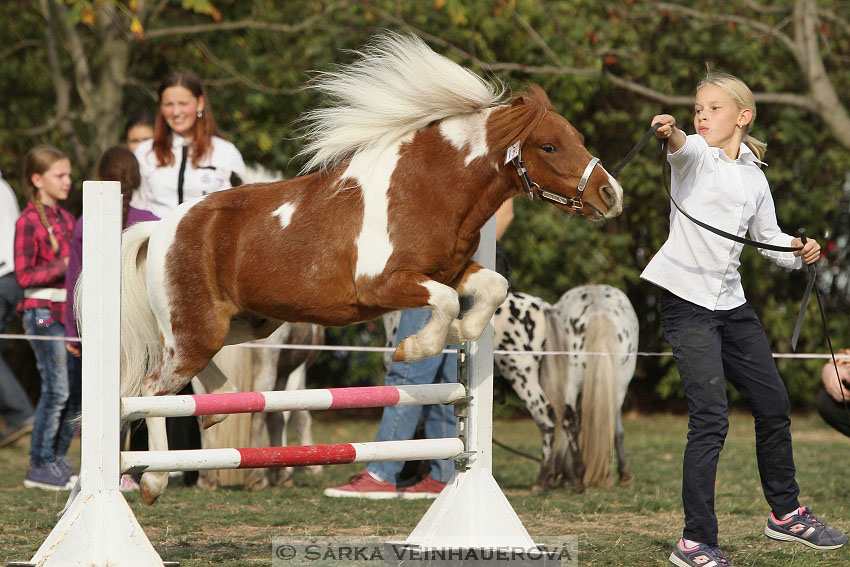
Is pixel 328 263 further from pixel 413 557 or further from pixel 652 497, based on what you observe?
pixel 652 497

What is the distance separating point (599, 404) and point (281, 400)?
322 centimetres

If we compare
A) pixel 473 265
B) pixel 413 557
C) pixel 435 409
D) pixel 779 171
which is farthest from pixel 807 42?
pixel 413 557

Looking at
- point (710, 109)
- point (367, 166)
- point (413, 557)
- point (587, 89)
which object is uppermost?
point (587, 89)

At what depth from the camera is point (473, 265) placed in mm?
3709

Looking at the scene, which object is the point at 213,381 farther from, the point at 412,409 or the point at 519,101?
the point at 412,409

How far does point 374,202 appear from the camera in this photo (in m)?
3.49

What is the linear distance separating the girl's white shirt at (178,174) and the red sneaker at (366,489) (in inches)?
69.5

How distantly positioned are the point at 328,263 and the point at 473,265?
0.54 m

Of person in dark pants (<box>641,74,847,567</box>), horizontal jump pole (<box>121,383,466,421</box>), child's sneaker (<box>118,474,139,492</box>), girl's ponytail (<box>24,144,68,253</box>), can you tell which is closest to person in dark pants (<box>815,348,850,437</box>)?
person in dark pants (<box>641,74,847,567</box>)

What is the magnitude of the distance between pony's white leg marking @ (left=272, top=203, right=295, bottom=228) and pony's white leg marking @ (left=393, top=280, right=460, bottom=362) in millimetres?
545

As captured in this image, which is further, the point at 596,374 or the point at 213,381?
the point at 596,374

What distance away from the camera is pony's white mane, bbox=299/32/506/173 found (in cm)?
362

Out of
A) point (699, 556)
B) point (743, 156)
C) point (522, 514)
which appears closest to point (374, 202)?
point (743, 156)

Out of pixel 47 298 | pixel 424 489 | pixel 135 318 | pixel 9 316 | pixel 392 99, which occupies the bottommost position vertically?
pixel 424 489
